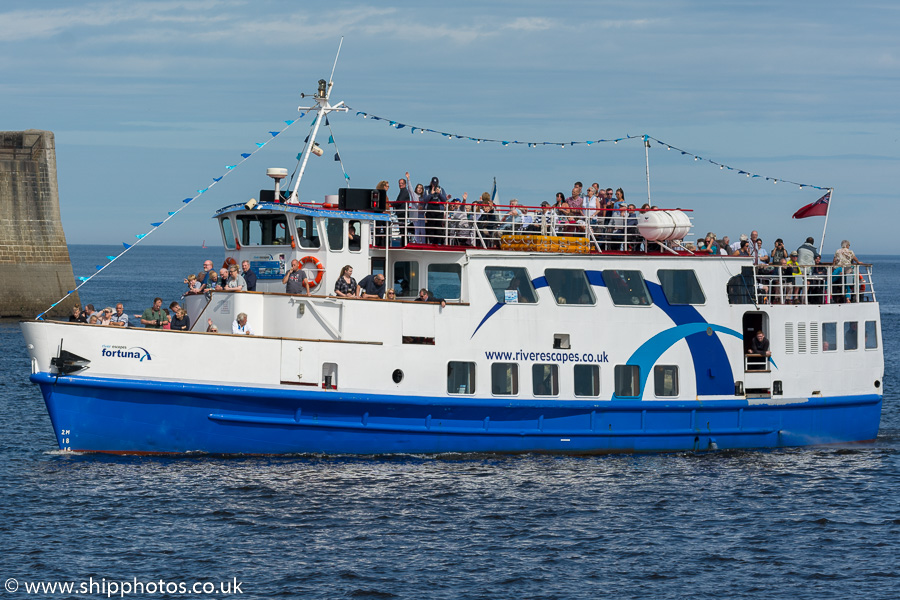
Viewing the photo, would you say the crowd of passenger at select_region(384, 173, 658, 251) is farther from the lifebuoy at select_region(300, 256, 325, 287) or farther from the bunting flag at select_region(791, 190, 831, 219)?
the bunting flag at select_region(791, 190, 831, 219)

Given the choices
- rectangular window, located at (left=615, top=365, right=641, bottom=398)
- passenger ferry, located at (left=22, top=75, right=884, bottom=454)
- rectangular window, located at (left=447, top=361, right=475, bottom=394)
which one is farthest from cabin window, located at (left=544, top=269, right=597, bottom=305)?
rectangular window, located at (left=447, top=361, right=475, bottom=394)

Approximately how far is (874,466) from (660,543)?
28.4ft

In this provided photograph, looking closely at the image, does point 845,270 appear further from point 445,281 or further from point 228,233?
point 228,233

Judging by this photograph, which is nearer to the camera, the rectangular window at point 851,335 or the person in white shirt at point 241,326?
A: the person in white shirt at point 241,326

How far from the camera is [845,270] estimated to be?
25984 mm

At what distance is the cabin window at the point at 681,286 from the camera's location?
23.8m

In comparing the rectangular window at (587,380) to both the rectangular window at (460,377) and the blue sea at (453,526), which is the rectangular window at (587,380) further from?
the rectangular window at (460,377)

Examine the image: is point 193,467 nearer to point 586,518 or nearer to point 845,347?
point 586,518

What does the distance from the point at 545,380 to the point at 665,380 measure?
107 inches

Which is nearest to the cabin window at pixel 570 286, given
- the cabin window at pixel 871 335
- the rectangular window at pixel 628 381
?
the rectangular window at pixel 628 381

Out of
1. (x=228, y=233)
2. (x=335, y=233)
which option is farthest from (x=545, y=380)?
(x=228, y=233)

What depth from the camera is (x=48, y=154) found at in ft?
194

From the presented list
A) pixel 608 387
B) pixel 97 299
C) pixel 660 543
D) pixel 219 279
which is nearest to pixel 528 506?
pixel 660 543

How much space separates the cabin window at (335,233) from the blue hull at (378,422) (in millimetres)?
3373
